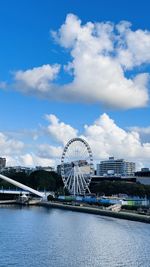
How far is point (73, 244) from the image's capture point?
32.2 m

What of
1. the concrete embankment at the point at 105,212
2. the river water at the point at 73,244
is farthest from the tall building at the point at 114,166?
the river water at the point at 73,244

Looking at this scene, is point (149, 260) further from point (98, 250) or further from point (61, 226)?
point (61, 226)

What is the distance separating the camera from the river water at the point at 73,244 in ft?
86.8

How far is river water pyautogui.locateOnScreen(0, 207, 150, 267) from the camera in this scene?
2645 cm

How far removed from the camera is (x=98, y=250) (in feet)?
98.5

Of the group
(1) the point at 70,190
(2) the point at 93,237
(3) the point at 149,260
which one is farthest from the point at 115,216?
(1) the point at 70,190

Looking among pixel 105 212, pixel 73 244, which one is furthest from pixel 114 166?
pixel 73 244

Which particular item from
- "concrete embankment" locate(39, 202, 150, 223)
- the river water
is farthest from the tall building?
the river water

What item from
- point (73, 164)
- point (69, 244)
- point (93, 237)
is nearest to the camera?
point (69, 244)

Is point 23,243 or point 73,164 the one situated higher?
point 73,164

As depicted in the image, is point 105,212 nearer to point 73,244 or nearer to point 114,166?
point 73,244

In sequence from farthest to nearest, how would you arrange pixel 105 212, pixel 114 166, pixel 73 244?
pixel 114 166 < pixel 105 212 < pixel 73 244

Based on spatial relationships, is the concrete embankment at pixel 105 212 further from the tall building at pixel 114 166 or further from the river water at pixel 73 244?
the tall building at pixel 114 166

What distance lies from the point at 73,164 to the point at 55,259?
57.1 m
